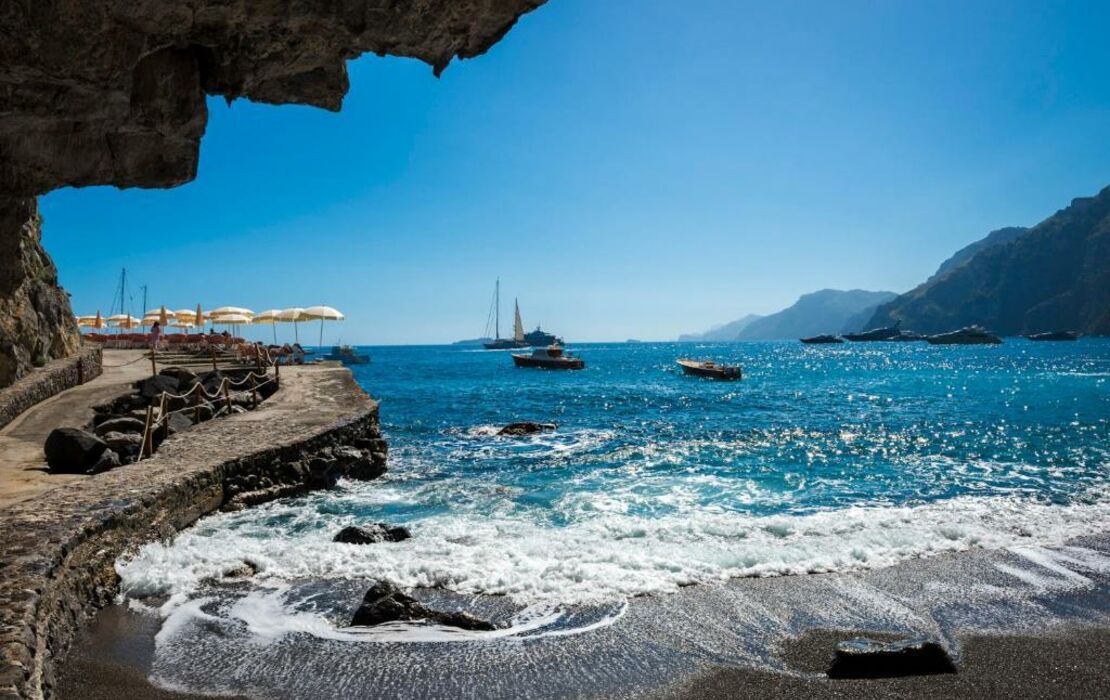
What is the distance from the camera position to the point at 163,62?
9.16 metres

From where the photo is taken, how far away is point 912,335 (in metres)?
177

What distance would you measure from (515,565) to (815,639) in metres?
3.85

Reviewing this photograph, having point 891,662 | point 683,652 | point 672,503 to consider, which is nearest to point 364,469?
point 672,503

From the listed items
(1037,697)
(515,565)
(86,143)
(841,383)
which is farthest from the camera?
(841,383)

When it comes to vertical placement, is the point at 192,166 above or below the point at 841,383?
above

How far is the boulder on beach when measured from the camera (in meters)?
6.34

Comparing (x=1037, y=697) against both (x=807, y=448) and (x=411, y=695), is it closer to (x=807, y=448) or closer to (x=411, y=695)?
(x=411, y=695)

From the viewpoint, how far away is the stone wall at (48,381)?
14.3m

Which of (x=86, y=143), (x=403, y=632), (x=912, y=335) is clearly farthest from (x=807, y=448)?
(x=912, y=335)

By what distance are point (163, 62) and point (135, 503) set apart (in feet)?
21.7

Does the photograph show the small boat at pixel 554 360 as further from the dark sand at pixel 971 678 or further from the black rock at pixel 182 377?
the dark sand at pixel 971 678

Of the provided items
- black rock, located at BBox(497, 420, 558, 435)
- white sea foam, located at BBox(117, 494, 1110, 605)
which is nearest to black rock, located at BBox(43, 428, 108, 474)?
white sea foam, located at BBox(117, 494, 1110, 605)

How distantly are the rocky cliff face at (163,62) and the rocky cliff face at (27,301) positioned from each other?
160 cm

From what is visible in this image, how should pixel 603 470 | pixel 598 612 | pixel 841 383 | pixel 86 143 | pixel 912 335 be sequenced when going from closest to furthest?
1. pixel 598 612
2. pixel 86 143
3. pixel 603 470
4. pixel 841 383
5. pixel 912 335
